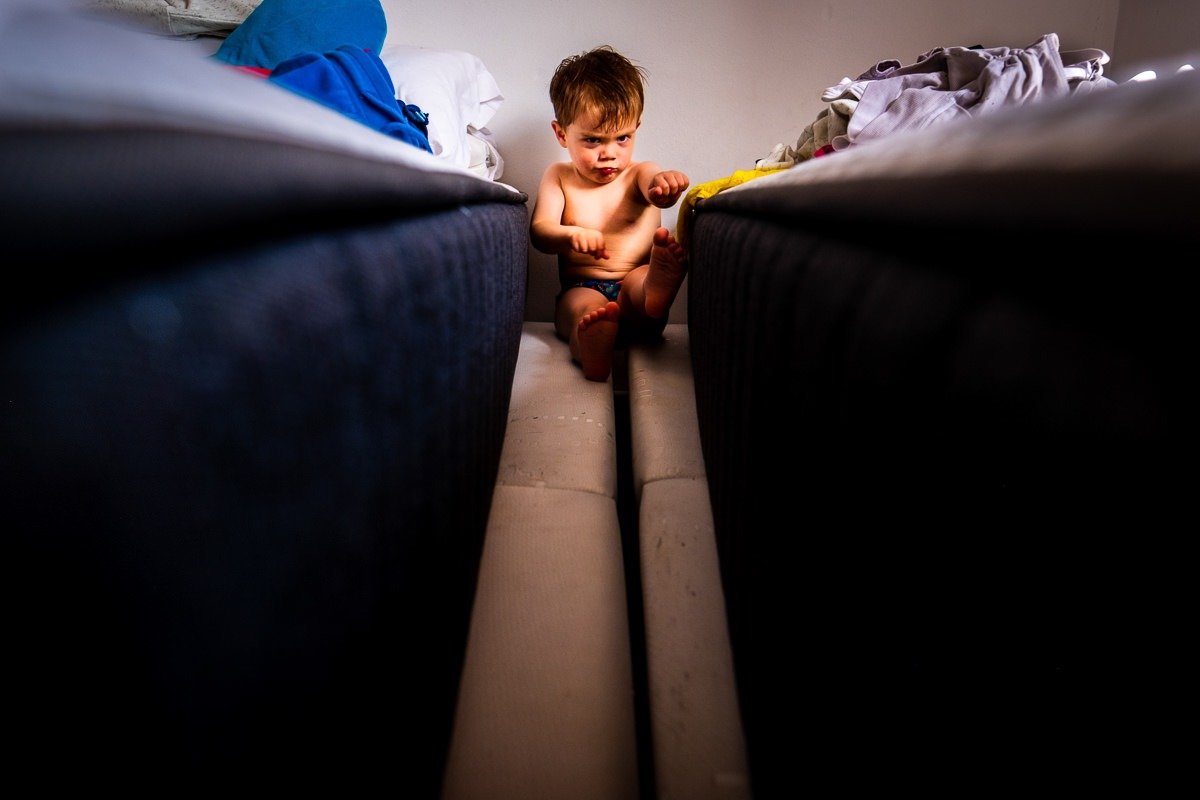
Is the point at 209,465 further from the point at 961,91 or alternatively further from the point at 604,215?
the point at 604,215

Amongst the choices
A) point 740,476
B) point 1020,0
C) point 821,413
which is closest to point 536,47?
point 1020,0

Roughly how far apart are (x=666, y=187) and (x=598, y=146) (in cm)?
27

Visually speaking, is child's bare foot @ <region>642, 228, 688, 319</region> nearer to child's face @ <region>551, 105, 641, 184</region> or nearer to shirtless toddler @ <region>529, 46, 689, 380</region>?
shirtless toddler @ <region>529, 46, 689, 380</region>

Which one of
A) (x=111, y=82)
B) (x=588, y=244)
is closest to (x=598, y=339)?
(x=588, y=244)

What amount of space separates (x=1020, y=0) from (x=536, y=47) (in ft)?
4.01

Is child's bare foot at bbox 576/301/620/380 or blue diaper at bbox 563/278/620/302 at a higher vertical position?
blue diaper at bbox 563/278/620/302

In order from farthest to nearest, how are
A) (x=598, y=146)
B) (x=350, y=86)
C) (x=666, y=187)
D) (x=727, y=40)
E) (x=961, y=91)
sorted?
(x=727, y=40) → (x=598, y=146) → (x=666, y=187) → (x=961, y=91) → (x=350, y=86)

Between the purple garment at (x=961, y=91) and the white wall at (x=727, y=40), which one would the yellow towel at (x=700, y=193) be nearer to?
the purple garment at (x=961, y=91)

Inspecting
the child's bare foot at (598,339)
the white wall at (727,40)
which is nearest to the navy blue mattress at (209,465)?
the child's bare foot at (598,339)

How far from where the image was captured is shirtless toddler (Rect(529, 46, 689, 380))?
1.07 m

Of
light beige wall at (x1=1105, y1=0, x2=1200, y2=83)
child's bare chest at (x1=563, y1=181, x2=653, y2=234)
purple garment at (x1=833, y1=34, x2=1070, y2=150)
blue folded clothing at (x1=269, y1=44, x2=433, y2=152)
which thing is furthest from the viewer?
child's bare chest at (x1=563, y1=181, x2=653, y2=234)

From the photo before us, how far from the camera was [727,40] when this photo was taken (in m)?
1.49

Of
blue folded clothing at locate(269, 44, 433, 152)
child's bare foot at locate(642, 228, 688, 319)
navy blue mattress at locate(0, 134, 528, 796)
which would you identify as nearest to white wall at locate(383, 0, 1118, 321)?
child's bare foot at locate(642, 228, 688, 319)

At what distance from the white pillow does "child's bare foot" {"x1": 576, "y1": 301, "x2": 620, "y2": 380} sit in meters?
0.40
